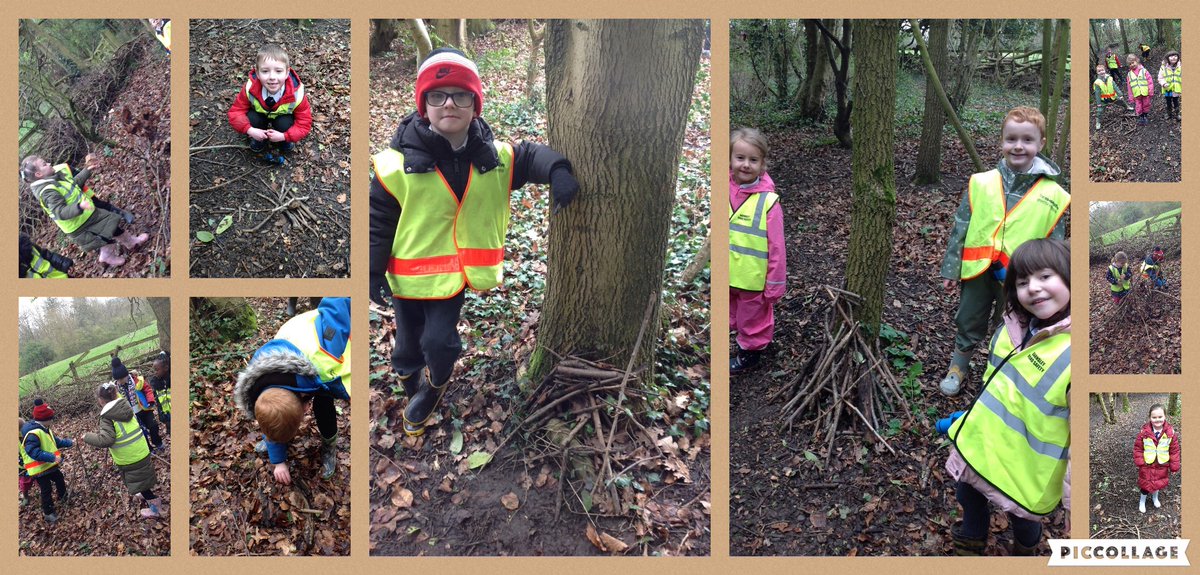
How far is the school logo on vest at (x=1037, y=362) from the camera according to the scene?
8.86ft

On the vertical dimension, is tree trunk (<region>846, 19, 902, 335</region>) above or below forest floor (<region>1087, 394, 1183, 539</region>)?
above

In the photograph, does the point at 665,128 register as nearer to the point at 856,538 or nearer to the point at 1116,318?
the point at 1116,318

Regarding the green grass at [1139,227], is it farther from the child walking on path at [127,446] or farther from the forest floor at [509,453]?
the child walking on path at [127,446]

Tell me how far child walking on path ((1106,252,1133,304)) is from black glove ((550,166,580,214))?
7.28 ft

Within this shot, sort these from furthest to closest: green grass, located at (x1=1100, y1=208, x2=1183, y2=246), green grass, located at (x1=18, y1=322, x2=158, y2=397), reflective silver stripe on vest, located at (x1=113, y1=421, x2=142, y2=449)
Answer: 1. reflective silver stripe on vest, located at (x1=113, y1=421, x2=142, y2=449)
2. green grass, located at (x1=18, y1=322, x2=158, y2=397)
3. green grass, located at (x1=1100, y1=208, x2=1183, y2=246)

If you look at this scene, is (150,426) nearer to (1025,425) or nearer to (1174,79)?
(1025,425)

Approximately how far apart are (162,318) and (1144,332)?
388cm

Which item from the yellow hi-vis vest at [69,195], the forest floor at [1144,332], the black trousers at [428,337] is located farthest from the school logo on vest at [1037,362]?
the yellow hi-vis vest at [69,195]

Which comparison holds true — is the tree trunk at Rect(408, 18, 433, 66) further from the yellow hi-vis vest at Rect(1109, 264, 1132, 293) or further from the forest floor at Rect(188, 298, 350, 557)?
the yellow hi-vis vest at Rect(1109, 264, 1132, 293)

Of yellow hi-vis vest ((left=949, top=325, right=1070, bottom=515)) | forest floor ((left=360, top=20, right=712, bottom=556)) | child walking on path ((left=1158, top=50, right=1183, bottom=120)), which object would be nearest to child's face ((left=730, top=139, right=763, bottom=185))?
forest floor ((left=360, top=20, right=712, bottom=556))

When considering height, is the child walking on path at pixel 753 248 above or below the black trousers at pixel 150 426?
above

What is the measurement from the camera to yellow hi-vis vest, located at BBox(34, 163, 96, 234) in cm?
286

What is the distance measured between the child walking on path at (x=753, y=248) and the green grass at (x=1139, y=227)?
1.79m

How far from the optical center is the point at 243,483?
3.13 m
